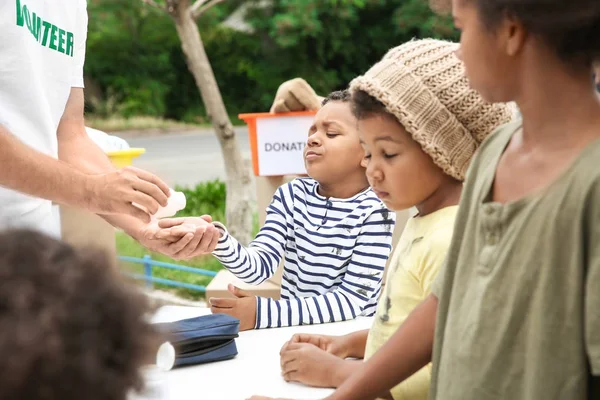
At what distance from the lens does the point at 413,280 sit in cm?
154

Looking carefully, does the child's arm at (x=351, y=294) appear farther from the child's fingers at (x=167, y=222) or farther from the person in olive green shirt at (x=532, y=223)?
the person in olive green shirt at (x=532, y=223)

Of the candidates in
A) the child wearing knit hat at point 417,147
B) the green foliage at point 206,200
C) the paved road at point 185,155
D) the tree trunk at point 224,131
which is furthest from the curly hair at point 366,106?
the paved road at point 185,155

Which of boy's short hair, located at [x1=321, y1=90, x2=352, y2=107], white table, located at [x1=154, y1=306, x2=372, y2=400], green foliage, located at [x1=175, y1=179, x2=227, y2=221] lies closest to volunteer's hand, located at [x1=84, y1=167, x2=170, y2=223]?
white table, located at [x1=154, y1=306, x2=372, y2=400]

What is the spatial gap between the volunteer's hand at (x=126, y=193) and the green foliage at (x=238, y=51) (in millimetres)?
18885

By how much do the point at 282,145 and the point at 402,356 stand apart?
2.32 m

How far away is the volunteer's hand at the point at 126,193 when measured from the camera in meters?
1.92

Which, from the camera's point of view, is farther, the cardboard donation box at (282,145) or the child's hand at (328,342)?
the cardboard donation box at (282,145)

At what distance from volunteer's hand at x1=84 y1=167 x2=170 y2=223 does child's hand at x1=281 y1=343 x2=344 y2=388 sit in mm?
482

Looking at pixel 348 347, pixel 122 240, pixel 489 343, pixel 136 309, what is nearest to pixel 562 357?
pixel 489 343

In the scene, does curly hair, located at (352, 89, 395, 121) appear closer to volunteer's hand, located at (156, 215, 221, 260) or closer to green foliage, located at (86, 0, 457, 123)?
volunteer's hand, located at (156, 215, 221, 260)

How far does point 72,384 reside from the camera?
667 mm

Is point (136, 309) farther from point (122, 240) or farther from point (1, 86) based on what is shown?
point (122, 240)

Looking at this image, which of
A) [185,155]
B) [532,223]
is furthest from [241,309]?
[185,155]

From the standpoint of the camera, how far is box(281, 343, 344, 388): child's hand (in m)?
1.66
